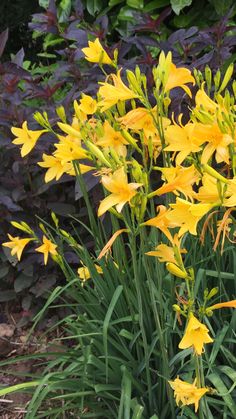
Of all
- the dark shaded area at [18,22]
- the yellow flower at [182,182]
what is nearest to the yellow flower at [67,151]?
the yellow flower at [182,182]

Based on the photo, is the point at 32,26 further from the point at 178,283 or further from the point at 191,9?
the point at 178,283

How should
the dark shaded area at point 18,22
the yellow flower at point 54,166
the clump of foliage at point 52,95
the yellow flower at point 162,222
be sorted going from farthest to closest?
the dark shaded area at point 18,22
the clump of foliage at point 52,95
the yellow flower at point 54,166
the yellow flower at point 162,222

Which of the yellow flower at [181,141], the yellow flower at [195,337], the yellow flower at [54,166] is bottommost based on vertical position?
the yellow flower at [195,337]

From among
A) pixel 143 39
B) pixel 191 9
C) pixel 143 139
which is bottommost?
pixel 191 9

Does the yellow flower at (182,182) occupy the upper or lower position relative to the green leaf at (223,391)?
upper

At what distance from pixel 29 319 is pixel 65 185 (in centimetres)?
67

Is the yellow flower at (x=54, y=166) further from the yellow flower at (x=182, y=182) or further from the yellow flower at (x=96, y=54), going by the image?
the yellow flower at (x=182, y=182)

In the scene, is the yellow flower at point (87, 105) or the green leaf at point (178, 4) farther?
the green leaf at point (178, 4)

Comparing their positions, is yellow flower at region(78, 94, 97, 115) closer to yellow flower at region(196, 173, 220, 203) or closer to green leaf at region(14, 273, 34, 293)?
yellow flower at region(196, 173, 220, 203)

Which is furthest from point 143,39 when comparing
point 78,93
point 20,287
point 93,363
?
point 93,363

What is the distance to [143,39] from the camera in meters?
2.79

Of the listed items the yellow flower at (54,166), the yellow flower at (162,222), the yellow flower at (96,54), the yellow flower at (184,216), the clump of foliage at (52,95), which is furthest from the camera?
the clump of foliage at (52,95)

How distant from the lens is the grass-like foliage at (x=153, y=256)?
1434mm

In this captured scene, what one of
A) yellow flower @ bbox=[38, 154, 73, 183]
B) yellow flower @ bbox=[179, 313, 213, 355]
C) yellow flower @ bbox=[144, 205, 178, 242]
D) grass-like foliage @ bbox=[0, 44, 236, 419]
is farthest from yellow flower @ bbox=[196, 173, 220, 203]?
yellow flower @ bbox=[38, 154, 73, 183]
